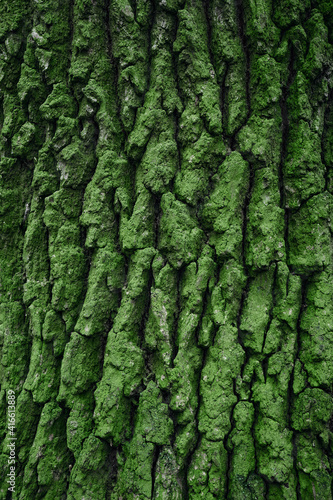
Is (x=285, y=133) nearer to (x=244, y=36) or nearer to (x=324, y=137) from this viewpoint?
(x=324, y=137)

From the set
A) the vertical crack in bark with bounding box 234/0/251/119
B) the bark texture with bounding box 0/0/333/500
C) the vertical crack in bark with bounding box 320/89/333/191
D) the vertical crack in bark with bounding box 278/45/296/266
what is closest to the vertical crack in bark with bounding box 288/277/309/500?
the bark texture with bounding box 0/0/333/500

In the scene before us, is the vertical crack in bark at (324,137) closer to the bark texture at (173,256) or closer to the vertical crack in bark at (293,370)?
the bark texture at (173,256)

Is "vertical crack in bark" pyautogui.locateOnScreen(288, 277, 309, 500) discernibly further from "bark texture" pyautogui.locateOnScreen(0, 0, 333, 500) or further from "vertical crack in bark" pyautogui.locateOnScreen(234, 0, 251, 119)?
"vertical crack in bark" pyautogui.locateOnScreen(234, 0, 251, 119)

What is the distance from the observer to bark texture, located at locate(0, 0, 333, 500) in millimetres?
1312

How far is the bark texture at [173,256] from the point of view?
1.31 meters

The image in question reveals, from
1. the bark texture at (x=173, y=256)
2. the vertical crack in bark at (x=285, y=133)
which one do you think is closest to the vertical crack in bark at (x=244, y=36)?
the bark texture at (x=173, y=256)

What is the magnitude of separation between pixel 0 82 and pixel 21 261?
0.93 m

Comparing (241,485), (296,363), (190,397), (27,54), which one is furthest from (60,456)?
(27,54)

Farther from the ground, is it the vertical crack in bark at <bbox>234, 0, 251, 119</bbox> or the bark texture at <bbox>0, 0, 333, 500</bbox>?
the vertical crack in bark at <bbox>234, 0, 251, 119</bbox>

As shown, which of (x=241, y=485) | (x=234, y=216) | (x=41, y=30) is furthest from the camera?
(x=41, y=30)

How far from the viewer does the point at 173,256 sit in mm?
1415

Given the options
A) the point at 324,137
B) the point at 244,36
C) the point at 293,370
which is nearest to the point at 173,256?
the point at 293,370

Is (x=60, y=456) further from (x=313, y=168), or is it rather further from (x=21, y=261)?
(x=313, y=168)

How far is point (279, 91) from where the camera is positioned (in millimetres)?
1469
